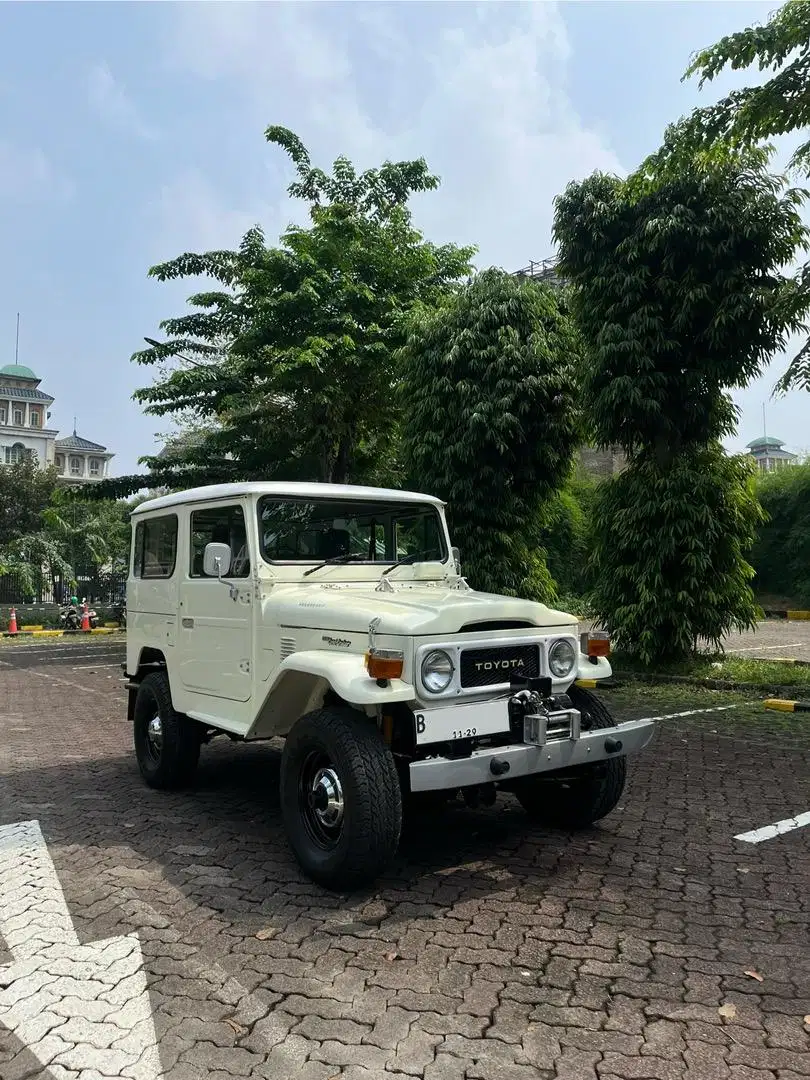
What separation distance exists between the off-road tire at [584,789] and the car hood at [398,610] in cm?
54

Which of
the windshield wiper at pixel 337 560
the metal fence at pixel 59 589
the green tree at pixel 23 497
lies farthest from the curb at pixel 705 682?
the green tree at pixel 23 497

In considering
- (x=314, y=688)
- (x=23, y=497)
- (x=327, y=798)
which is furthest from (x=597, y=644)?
(x=23, y=497)

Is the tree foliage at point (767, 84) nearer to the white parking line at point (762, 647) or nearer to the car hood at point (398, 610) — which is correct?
the car hood at point (398, 610)

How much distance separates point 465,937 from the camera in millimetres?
3545

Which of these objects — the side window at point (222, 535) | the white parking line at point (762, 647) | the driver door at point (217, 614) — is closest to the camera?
the driver door at point (217, 614)

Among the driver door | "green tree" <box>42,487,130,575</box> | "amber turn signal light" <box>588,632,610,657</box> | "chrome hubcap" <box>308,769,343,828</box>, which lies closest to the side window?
the driver door

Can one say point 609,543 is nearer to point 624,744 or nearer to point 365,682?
point 624,744

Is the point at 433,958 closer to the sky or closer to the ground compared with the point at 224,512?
closer to the ground

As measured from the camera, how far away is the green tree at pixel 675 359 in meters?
10.2

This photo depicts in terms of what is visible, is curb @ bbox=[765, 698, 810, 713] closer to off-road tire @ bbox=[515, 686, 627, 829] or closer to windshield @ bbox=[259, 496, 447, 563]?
off-road tire @ bbox=[515, 686, 627, 829]

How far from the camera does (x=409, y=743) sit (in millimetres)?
4328

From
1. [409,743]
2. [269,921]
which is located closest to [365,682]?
[409,743]

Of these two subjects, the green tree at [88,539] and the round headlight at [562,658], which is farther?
the green tree at [88,539]

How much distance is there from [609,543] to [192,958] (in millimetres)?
9199
